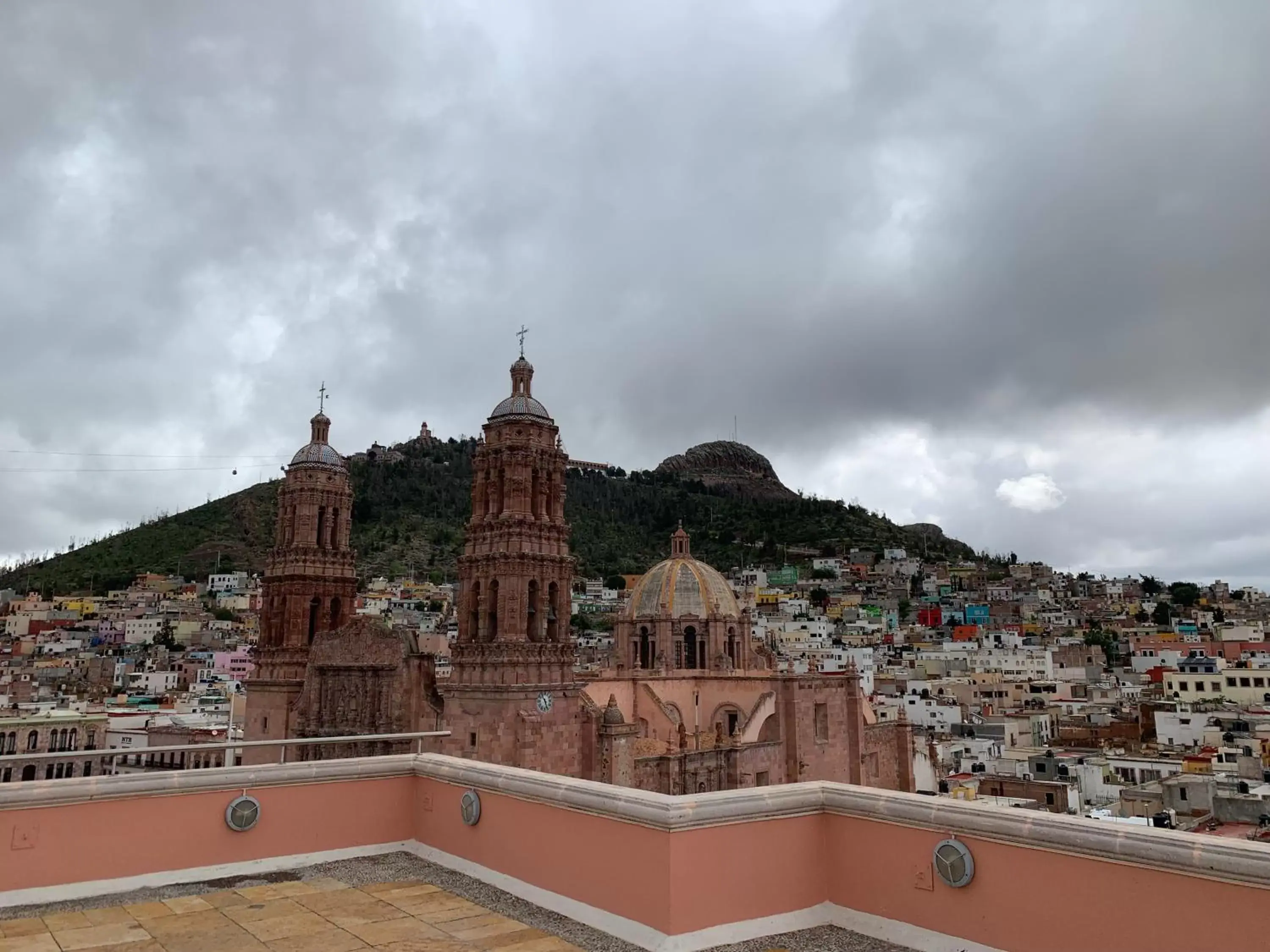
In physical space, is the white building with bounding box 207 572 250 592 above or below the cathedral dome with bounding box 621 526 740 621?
above

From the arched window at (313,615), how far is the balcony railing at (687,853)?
2449 centimetres

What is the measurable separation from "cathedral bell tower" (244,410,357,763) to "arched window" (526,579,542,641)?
912 centimetres

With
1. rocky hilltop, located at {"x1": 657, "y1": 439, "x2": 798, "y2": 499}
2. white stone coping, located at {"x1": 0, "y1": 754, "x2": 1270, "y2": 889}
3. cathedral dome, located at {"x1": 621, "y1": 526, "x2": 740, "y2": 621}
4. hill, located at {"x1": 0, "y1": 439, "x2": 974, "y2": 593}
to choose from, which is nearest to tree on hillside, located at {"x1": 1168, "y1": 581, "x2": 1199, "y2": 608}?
hill, located at {"x1": 0, "y1": 439, "x2": 974, "y2": 593}

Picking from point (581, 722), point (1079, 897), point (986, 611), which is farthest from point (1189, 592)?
point (1079, 897)

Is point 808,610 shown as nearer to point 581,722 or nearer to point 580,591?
point 580,591

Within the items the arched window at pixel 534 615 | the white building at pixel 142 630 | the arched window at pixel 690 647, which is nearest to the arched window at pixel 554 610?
the arched window at pixel 534 615

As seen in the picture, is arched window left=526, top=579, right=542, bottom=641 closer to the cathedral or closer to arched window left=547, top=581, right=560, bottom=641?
the cathedral

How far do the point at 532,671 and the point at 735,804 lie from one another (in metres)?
19.0

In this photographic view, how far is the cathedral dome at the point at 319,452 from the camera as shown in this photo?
31.7m

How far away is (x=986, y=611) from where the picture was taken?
107688 millimetres

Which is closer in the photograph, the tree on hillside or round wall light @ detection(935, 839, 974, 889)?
round wall light @ detection(935, 839, 974, 889)

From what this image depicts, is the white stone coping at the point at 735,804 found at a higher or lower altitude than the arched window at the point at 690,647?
lower

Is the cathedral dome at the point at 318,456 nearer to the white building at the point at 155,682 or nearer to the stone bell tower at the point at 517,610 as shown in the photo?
the stone bell tower at the point at 517,610

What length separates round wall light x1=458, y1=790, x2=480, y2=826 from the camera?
304 inches
